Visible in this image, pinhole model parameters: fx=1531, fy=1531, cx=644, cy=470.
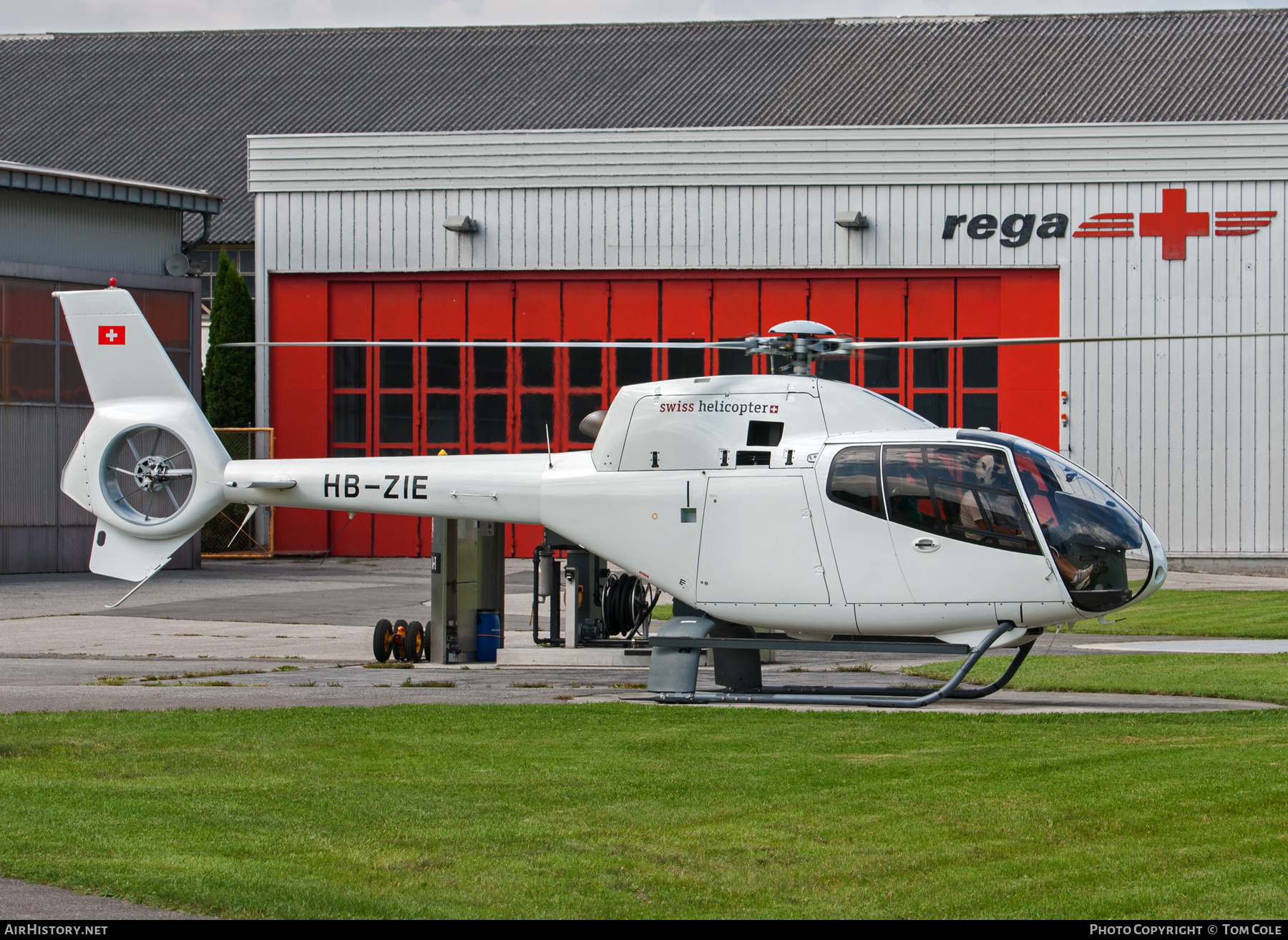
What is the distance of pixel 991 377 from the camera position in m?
35.4

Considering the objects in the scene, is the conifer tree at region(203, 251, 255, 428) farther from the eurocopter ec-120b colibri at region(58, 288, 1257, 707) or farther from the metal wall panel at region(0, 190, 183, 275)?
the eurocopter ec-120b colibri at region(58, 288, 1257, 707)

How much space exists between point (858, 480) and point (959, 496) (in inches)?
36.1

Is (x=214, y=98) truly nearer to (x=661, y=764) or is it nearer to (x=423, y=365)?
(x=423, y=365)

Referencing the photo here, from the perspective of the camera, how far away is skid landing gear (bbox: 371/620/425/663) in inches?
724

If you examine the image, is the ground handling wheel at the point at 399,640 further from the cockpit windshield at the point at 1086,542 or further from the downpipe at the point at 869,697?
the cockpit windshield at the point at 1086,542

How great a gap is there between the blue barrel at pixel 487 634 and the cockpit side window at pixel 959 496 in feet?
22.6

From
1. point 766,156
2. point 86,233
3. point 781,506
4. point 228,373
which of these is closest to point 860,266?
point 766,156

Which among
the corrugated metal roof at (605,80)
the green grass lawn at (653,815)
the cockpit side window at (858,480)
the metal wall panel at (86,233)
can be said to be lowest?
the green grass lawn at (653,815)

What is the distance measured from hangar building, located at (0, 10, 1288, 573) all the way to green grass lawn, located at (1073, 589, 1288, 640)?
7.39 metres

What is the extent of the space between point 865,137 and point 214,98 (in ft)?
92.9

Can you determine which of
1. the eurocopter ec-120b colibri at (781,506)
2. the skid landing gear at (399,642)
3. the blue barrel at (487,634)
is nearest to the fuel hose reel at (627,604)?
the blue barrel at (487,634)

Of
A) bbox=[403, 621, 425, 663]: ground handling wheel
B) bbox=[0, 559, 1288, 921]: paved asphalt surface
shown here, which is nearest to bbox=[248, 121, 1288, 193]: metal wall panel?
bbox=[0, 559, 1288, 921]: paved asphalt surface

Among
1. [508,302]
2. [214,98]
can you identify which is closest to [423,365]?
[508,302]

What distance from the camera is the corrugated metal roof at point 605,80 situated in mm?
42656
